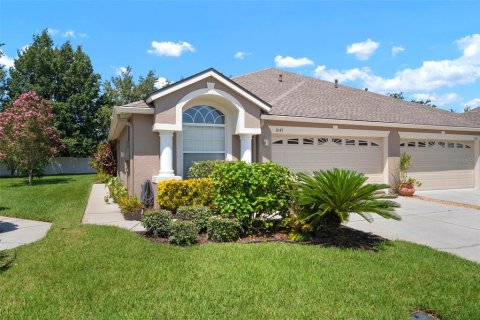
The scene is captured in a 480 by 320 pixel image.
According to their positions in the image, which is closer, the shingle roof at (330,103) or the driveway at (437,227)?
the driveway at (437,227)

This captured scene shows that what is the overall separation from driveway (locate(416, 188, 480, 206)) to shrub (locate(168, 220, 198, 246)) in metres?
10.8

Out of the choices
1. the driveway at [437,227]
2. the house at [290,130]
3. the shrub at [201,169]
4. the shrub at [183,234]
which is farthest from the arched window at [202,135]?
the driveway at [437,227]

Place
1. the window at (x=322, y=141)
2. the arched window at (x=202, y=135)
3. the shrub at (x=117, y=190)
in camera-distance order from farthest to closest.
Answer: the window at (x=322, y=141) < the arched window at (x=202, y=135) < the shrub at (x=117, y=190)

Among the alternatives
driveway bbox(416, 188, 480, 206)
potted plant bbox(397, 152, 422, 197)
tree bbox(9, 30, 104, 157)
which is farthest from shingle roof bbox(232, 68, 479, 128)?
tree bbox(9, 30, 104, 157)

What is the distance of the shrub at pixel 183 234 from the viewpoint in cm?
664

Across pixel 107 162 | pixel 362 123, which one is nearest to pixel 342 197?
pixel 362 123

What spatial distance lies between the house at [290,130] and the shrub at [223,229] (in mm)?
3608

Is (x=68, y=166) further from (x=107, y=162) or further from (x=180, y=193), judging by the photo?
(x=180, y=193)

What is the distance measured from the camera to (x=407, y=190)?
1451 cm

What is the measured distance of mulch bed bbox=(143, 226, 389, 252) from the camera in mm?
6715

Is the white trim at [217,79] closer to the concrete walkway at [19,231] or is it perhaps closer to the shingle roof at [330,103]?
the shingle roof at [330,103]

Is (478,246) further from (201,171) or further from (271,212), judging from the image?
(201,171)

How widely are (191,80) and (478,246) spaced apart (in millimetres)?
8289

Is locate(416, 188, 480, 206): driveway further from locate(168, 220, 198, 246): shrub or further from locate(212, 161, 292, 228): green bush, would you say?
locate(168, 220, 198, 246): shrub
